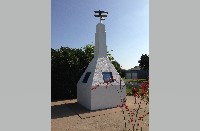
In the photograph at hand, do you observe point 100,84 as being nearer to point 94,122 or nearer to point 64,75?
point 94,122

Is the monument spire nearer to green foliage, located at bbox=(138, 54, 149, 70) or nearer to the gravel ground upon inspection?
the gravel ground

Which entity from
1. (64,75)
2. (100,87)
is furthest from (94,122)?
(64,75)

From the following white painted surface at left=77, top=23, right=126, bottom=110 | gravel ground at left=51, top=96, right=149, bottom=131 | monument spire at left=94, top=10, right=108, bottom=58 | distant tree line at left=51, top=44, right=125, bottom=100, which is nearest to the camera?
gravel ground at left=51, top=96, right=149, bottom=131

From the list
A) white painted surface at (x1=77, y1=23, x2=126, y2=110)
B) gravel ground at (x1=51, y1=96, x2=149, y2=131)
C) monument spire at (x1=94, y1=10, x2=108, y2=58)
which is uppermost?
monument spire at (x1=94, y1=10, x2=108, y2=58)

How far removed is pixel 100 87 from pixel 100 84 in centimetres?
20

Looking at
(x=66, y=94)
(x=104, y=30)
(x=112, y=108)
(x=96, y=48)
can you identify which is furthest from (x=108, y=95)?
(x=66, y=94)

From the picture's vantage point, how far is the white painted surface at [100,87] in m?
14.0

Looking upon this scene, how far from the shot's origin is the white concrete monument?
1398 centimetres

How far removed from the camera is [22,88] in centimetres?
233

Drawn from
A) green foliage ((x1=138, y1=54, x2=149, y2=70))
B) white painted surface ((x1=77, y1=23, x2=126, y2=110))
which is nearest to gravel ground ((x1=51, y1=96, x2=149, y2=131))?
white painted surface ((x1=77, y1=23, x2=126, y2=110))

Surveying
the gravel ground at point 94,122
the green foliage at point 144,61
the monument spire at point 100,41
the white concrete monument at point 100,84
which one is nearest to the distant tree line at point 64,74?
the white concrete monument at point 100,84

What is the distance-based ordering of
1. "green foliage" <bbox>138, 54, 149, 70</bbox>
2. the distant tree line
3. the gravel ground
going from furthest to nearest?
"green foliage" <bbox>138, 54, 149, 70</bbox>
the distant tree line
the gravel ground

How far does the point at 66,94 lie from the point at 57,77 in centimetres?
194

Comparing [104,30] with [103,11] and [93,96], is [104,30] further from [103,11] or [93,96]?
[93,96]
